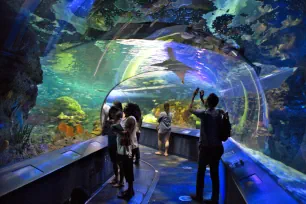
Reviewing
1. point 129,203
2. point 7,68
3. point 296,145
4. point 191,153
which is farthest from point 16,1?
point 191,153

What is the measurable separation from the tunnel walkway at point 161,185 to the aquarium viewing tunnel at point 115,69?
1.0 inches

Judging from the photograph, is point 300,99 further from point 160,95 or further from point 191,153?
point 160,95

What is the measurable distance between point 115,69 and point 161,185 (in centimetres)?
440

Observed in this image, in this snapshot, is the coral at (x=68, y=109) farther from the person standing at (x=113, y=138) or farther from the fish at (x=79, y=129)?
the person standing at (x=113, y=138)

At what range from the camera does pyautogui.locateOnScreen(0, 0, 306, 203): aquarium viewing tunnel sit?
3098 mm

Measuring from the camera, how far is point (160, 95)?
20.2 meters

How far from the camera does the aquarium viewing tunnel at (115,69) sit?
3098 millimetres

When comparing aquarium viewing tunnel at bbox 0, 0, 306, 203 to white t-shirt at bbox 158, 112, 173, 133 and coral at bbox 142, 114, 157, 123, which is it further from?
coral at bbox 142, 114, 157, 123

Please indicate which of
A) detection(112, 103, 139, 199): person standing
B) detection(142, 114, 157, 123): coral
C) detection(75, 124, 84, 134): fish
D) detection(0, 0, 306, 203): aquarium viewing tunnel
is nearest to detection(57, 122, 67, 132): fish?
detection(0, 0, 306, 203): aquarium viewing tunnel

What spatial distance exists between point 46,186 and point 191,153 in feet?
19.1

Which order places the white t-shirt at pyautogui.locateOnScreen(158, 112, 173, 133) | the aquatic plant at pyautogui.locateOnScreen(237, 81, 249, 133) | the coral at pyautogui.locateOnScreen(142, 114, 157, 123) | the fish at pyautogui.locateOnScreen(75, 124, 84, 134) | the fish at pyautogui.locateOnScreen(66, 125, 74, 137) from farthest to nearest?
the coral at pyautogui.locateOnScreen(142, 114, 157, 123) → the white t-shirt at pyautogui.locateOnScreen(158, 112, 173, 133) → the aquatic plant at pyautogui.locateOnScreen(237, 81, 249, 133) → the fish at pyautogui.locateOnScreen(75, 124, 84, 134) → the fish at pyautogui.locateOnScreen(66, 125, 74, 137)

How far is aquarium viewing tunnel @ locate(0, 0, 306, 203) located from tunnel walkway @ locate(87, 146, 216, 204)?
2 centimetres

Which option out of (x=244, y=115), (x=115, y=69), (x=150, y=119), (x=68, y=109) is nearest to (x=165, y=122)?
(x=115, y=69)

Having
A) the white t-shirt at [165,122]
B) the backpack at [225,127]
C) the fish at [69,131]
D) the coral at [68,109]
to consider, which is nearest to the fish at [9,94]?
the coral at [68,109]
